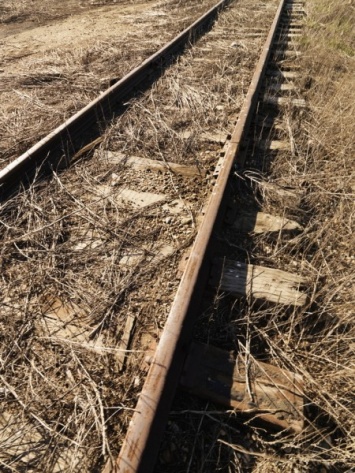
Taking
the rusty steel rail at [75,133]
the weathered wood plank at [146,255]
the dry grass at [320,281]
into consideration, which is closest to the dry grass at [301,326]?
the dry grass at [320,281]

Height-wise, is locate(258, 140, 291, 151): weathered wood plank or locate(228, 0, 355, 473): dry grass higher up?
locate(258, 140, 291, 151): weathered wood plank

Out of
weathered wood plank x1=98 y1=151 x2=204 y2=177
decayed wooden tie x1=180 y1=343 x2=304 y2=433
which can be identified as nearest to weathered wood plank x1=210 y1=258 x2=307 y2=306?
decayed wooden tie x1=180 y1=343 x2=304 y2=433

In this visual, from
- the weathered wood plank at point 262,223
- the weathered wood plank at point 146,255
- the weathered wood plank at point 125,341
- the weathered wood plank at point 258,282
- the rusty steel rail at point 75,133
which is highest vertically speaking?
the rusty steel rail at point 75,133

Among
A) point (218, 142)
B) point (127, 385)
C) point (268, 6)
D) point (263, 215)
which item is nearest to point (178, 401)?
point (127, 385)

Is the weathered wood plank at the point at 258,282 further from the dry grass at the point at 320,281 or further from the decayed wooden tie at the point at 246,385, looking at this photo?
the decayed wooden tie at the point at 246,385

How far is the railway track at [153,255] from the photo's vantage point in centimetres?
179

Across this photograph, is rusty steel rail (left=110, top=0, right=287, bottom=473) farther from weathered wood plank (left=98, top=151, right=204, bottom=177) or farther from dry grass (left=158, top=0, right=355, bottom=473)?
weathered wood plank (left=98, top=151, right=204, bottom=177)

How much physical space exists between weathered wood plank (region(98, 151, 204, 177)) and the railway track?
19 millimetres

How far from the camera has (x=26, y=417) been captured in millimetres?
1780

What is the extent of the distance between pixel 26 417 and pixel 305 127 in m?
3.72

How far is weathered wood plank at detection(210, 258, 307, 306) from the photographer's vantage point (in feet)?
7.39

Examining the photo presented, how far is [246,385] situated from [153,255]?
111 centimetres

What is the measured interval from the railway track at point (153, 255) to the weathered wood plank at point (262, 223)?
0.01 meters

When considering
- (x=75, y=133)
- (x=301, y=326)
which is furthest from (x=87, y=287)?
(x=75, y=133)
